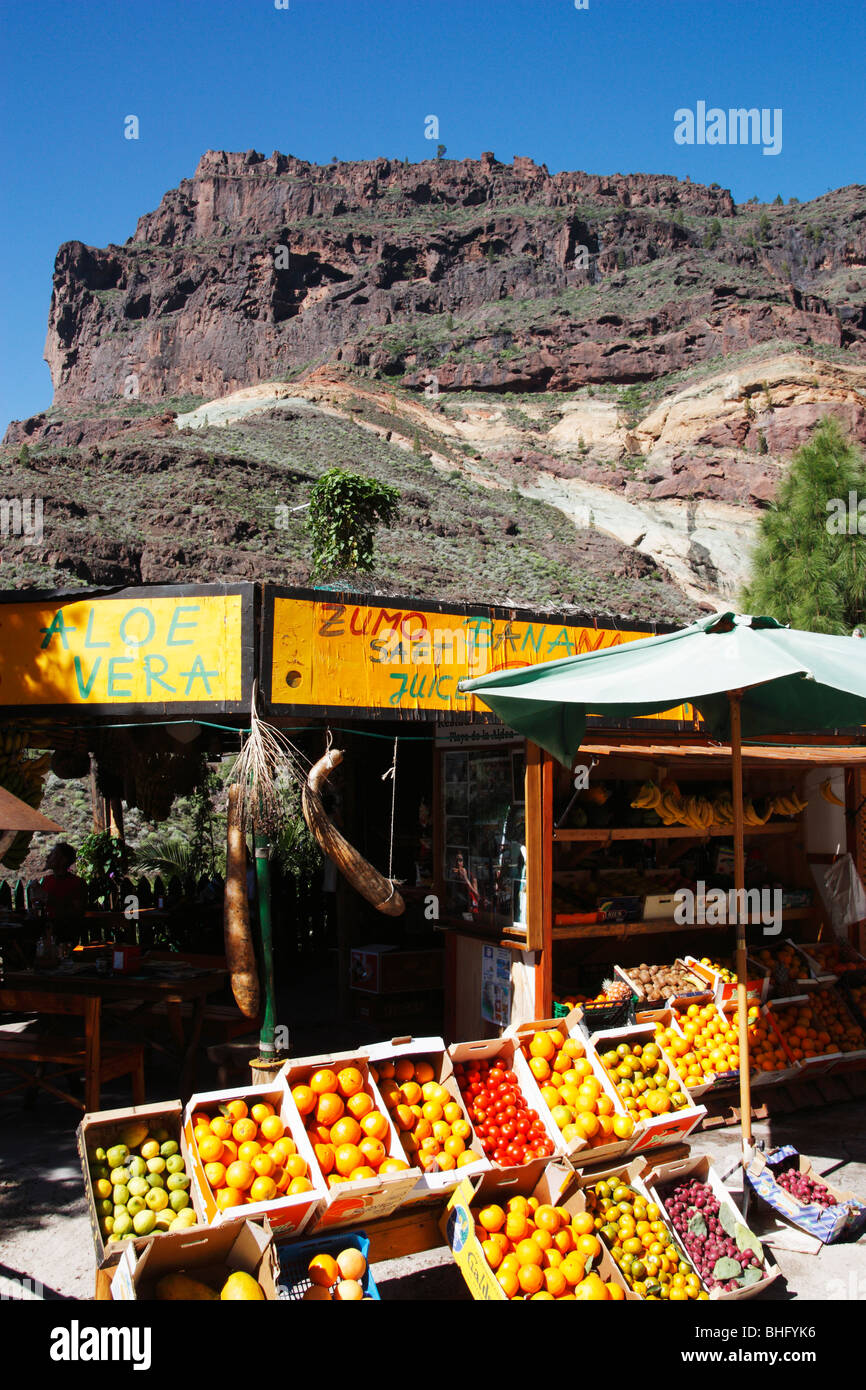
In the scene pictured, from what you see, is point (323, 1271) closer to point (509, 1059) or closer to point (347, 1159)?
point (347, 1159)

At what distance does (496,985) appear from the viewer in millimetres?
6383

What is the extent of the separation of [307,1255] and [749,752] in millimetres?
4992

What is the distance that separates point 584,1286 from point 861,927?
5.35 m

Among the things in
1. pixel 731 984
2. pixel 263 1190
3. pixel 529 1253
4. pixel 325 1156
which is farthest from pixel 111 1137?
pixel 731 984

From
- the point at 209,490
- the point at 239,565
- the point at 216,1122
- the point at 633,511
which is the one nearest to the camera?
the point at 216,1122

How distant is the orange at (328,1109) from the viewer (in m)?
3.73

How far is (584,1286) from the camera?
10.6ft

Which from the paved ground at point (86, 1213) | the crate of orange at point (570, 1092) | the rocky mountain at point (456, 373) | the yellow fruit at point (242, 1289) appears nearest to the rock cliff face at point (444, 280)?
the rocky mountain at point (456, 373)

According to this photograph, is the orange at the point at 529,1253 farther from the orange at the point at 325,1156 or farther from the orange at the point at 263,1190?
the orange at the point at 263,1190

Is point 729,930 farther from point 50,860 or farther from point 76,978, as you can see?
point 50,860

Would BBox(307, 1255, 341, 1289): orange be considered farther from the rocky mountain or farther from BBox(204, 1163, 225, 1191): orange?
the rocky mountain

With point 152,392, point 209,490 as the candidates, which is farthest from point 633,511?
point 152,392

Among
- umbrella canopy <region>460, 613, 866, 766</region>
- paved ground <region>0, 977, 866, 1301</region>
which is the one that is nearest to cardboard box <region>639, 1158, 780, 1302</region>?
paved ground <region>0, 977, 866, 1301</region>

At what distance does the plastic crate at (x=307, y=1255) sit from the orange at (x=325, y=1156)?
22cm
